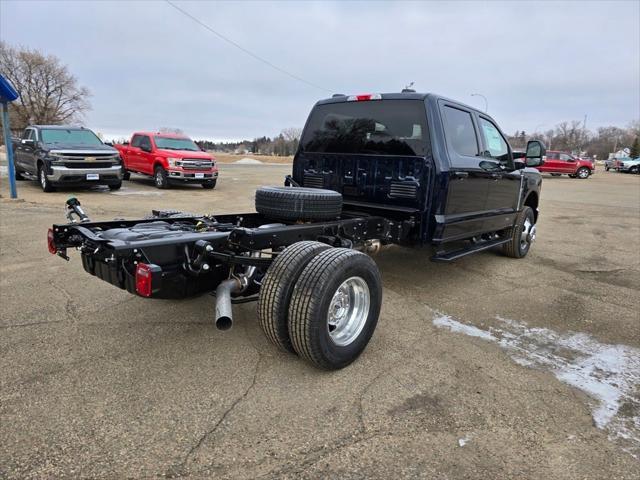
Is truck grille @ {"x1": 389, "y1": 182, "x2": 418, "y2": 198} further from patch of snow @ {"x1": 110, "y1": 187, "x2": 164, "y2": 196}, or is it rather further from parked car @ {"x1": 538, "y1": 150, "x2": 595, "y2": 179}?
parked car @ {"x1": 538, "y1": 150, "x2": 595, "y2": 179}

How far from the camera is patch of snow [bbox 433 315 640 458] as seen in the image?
9.04ft

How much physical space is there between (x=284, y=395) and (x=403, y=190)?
2540 mm

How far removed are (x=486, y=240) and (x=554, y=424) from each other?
3630 mm

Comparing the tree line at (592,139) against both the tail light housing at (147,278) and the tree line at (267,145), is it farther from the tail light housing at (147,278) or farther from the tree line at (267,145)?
the tail light housing at (147,278)

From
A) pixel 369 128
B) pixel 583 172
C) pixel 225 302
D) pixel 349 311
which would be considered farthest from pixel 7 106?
pixel 583 172

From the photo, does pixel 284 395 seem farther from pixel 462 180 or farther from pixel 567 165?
pixel 567 165

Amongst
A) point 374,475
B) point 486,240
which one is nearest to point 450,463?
point 374,475

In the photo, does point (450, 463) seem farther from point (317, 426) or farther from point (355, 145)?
point (355, 145)

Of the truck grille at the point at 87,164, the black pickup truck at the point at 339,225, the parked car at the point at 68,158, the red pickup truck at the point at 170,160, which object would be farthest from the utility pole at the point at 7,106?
the black pickup truck at the point at 339,225

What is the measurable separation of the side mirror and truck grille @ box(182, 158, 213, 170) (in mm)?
11098

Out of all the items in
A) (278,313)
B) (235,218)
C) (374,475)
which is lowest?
(374,475)

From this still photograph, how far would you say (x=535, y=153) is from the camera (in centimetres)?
625

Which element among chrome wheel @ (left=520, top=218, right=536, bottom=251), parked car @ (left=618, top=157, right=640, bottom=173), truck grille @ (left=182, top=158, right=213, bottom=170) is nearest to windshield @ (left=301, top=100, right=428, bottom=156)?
chrome wheel @ (left=520, top=218, right=536, bottom=251)

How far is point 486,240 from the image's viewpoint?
6.04 m
